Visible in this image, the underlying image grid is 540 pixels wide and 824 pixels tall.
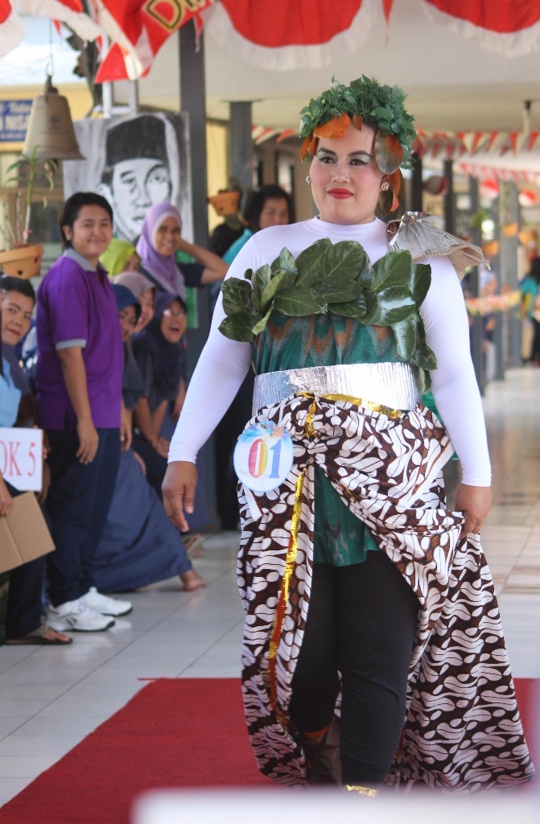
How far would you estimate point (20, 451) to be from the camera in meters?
4.63

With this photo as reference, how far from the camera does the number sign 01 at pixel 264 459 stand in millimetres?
2572

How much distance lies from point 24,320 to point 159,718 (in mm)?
1678

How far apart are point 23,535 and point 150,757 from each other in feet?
4.36

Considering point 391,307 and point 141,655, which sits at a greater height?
point 391,307

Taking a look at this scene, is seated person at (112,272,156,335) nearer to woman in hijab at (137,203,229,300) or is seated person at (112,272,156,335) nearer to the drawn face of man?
woman in hijab at (137,203,229,300)

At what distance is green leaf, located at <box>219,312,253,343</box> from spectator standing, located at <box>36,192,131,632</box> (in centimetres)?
220

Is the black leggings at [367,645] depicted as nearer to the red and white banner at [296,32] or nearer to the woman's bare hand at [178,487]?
the woman's bare hand at [178,487]

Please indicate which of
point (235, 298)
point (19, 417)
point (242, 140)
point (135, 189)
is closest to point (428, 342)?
point (235, 298)

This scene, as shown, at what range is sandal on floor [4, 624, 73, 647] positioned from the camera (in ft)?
16.1

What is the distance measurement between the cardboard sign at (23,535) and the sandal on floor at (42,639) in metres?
0.41

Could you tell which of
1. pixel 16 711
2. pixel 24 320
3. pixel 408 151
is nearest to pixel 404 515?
pixel 408 151

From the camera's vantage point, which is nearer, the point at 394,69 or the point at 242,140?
the point at 394,69

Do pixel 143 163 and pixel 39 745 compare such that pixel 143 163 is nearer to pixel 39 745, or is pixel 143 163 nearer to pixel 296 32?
pixel 296 32

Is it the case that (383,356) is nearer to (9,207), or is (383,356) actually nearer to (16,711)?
(16,711)
